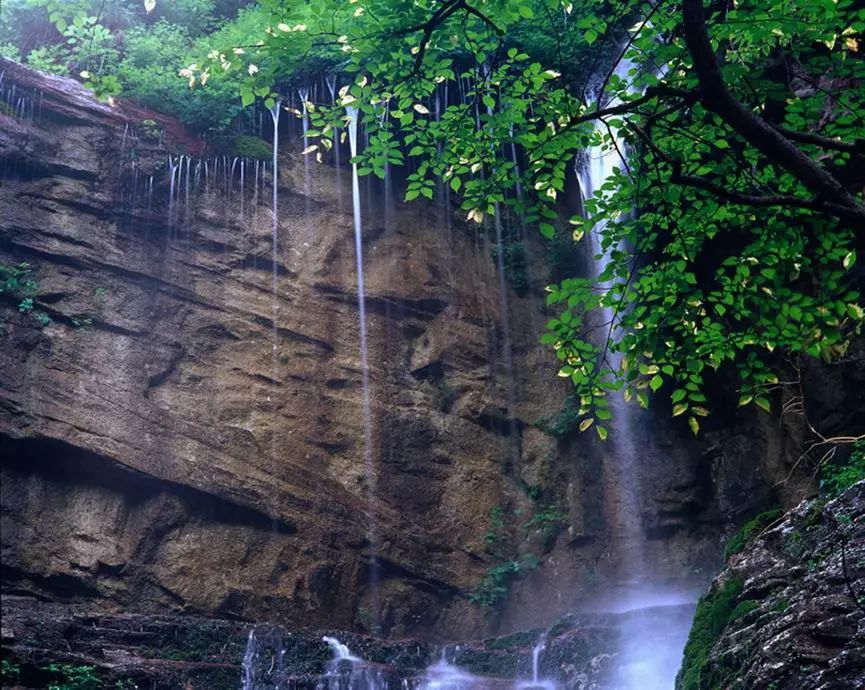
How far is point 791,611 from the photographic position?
235 inches

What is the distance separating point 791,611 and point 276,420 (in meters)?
9.10

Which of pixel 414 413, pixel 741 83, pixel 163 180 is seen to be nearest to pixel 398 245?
pixel 414 413

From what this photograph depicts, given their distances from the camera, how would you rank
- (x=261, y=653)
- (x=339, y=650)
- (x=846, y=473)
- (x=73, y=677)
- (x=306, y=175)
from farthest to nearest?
(x=306, y=175) → (x=339, y=650) → (x=261, y=653) → (x=73, y=677) → (x=846, y=473)

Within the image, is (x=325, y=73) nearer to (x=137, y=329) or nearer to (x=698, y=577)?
(x=137, y=329)

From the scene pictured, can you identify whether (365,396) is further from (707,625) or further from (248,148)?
(707,625)

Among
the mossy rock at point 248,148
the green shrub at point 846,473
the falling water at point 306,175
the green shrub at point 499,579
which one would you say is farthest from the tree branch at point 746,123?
the mossy rock at point 248,148

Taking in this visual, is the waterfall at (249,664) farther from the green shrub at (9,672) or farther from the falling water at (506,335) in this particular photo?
the falling water at (506,335)

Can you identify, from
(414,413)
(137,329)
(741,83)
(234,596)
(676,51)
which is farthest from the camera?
(414,413)

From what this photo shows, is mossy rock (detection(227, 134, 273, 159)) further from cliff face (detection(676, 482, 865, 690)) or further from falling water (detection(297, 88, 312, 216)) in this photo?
cliff face (detection(676, 482, 865, 690))

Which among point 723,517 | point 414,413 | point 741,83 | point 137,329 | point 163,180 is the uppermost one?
point 163,180

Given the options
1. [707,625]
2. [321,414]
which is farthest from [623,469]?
[707,625]

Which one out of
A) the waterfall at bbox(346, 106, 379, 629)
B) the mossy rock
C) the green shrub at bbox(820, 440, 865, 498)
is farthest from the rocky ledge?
the mossy rock

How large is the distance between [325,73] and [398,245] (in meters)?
3.52

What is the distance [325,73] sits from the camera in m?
15.6
